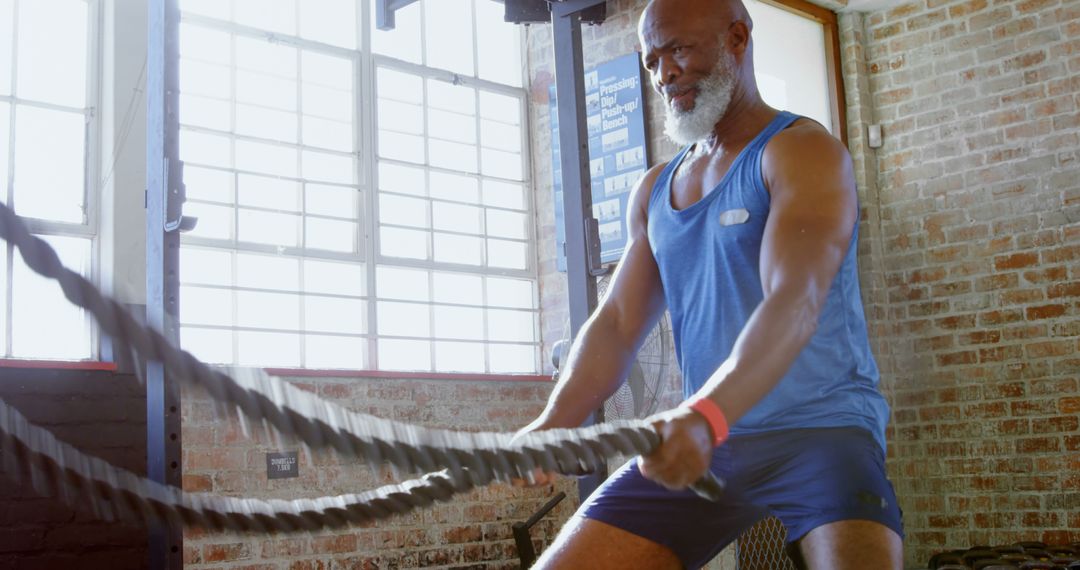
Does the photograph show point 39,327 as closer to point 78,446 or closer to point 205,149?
point 78,446

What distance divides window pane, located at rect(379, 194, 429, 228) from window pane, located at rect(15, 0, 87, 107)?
5.83 feet

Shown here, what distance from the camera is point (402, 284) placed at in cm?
668

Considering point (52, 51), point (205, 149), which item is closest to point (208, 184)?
point (205, 149)

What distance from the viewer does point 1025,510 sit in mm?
5918

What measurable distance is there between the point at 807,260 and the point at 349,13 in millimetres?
5480

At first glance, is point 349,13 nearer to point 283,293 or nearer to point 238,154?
point 238,154

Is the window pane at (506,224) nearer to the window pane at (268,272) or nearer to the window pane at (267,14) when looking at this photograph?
the window pane at (268,272)

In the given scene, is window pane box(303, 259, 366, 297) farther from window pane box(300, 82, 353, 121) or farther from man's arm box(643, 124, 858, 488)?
man's arm box(643, 124, 858, 488)

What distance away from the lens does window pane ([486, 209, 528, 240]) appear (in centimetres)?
719

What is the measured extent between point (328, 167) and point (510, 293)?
142cm

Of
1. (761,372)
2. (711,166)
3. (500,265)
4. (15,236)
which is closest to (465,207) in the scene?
(500,265)

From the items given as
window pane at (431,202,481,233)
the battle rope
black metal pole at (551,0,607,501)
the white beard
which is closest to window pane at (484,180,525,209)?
window pane at (431,202,481,233)

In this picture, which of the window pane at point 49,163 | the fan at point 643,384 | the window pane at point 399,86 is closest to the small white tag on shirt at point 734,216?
the fan at point 643,384

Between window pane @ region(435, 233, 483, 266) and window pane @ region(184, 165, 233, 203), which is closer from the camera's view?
window pane @ region(184, 165, 233, 203)
